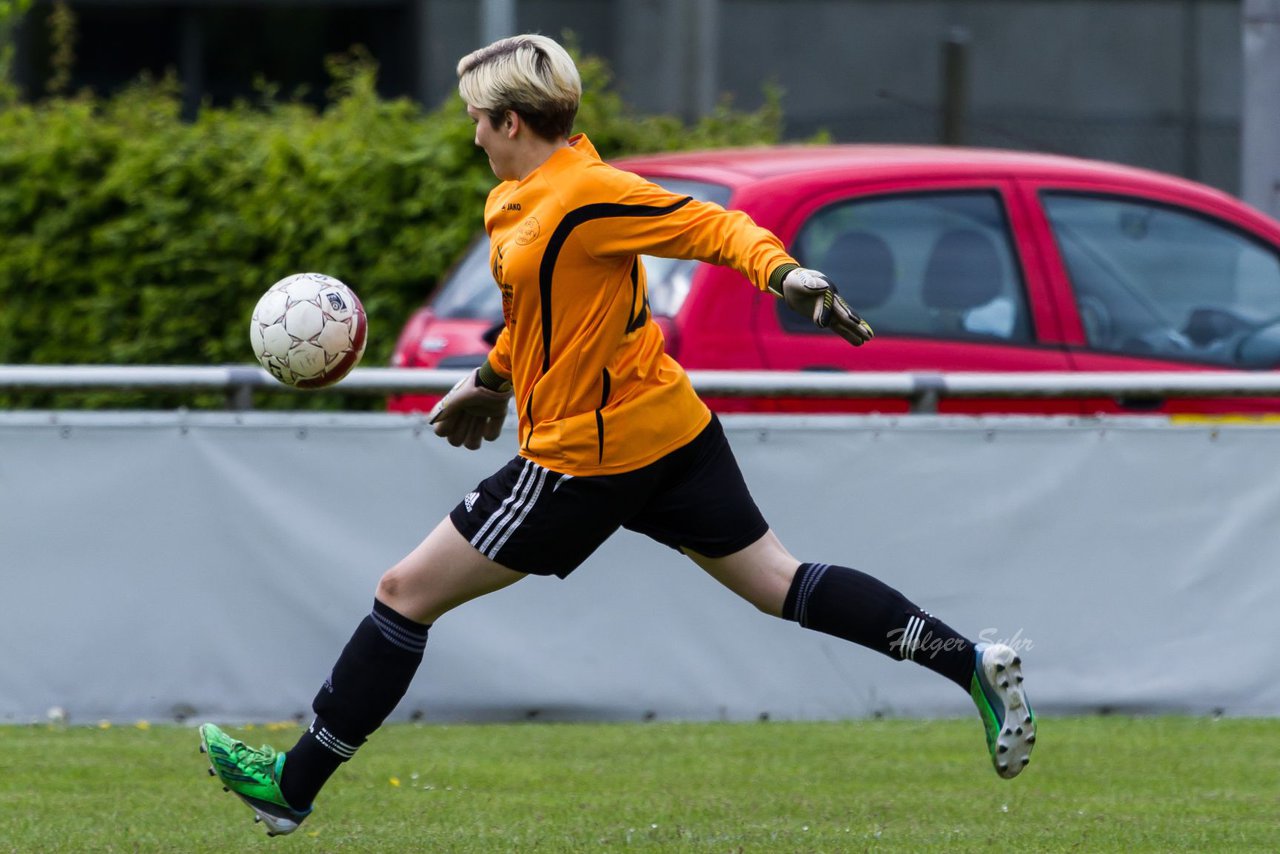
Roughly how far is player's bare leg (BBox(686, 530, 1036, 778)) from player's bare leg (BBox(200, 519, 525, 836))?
1.86ft

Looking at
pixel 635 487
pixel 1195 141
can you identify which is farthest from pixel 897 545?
pixel 1195 141

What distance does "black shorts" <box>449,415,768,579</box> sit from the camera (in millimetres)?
4578

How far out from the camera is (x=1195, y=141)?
64.1 ft

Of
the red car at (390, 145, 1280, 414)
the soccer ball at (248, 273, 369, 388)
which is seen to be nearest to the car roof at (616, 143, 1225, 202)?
the red car at (390, 145, 1280, 414)

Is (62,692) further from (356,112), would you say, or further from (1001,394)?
(356,112)

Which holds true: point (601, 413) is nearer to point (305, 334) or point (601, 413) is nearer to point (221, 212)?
point (305, 334)

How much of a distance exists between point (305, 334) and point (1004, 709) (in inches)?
72.0

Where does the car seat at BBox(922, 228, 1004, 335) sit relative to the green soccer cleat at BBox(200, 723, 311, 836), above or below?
above

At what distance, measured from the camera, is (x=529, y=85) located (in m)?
4.51

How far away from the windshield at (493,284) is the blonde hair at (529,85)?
82.7 inches

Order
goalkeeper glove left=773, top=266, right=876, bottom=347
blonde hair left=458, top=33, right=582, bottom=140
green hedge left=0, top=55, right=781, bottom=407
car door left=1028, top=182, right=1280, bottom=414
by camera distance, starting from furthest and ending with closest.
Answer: green hedge left=0, top=55, right=781, bottom=407
car door left=1028, top=182, right=1280, bottom=414
blonde hair left=458, top=33, right=582, bottom=140
goalkeeper glove left=773, top=266, right=876, bottom=347

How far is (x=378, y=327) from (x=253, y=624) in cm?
368

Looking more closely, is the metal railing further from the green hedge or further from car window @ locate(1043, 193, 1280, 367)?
the green hedge

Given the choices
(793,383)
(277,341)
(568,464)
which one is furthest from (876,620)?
(793,383)
